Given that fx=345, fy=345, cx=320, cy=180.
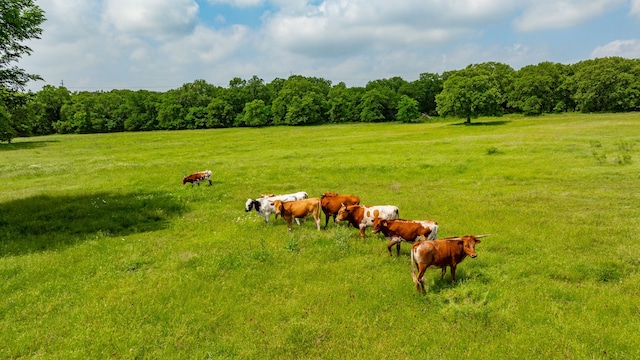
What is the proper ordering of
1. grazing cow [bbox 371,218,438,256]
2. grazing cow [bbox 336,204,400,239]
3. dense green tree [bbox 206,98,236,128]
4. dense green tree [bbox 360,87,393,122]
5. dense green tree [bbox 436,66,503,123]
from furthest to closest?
dense green tree [bbox 206,98,236,128]
dense green tree [bbox 360,87,393,122]
dense green tree [bbox 436,66,503,123]
grazing cow [bbox 336,204,400,239]
grazing cow [bbox 371,218,438,256]

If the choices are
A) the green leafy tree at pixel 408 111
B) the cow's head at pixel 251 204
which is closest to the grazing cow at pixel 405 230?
the cow's head at pixel 251 204

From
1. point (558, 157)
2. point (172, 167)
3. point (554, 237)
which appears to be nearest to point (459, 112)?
point (558, 157)

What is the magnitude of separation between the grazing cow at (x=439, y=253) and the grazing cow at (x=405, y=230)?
174cm

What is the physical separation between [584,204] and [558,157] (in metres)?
16.7

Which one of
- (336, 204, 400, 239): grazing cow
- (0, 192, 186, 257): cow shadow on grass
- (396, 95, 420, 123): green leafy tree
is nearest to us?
(336, 204, 400, 239): grazing cow

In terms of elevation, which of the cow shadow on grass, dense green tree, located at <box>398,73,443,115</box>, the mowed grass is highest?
dense green tree, located at <box>398,73,443,115</box>

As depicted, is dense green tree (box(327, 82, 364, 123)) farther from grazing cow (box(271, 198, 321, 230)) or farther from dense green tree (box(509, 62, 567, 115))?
grazing cow (box(271, 198, 321, 230))

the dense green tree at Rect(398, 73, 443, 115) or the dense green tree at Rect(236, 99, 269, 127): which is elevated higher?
the dense green tree at Rect(398, 73, 443, 115)

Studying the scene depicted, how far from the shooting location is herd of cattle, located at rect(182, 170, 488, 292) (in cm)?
916

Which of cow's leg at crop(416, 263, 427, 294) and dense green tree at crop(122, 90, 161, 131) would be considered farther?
dense green tree at crop(122, 90, 161, 131)

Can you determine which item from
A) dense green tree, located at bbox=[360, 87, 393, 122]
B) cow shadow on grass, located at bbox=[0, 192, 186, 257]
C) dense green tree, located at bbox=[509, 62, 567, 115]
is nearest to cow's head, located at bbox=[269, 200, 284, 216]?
cow shadow on grass, located at bbox=[0, 192, 186, 257]

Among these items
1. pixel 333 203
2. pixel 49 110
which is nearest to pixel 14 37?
pixel 333 203

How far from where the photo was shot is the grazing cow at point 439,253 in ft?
29.7

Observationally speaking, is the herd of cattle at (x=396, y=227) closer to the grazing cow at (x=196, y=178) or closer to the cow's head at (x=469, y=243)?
the cow's head at (x=469, y=243)
